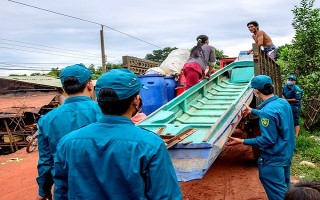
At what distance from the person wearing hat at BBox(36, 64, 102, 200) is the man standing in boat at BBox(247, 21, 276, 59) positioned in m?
6.64

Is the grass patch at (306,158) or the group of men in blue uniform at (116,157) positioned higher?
the group of men in blue uniform at (116,157)

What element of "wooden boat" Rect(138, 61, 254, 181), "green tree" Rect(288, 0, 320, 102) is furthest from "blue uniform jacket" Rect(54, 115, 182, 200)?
"green tree" Rect(288, 0, 320, 102)

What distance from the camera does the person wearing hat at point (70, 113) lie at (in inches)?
114

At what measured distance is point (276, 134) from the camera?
4035 millimetres

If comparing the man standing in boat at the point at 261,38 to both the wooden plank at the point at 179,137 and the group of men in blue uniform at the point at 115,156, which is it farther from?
the group of men in blue uniform at the point at 115,156

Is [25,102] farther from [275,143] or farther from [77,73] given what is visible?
[77,73]

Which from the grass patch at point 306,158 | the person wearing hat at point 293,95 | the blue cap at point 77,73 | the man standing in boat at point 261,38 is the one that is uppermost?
the man standing in boat at point 261,38

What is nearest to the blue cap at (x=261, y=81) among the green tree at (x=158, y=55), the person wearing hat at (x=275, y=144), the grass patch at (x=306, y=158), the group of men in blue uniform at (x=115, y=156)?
the person wearing hat at (x=275, y=144)

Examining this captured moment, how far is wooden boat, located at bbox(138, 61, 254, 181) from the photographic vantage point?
4160 mm

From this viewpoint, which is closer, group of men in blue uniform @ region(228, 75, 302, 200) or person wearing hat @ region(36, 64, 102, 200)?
person wearing hat @ region(36, 64, 102, 200)

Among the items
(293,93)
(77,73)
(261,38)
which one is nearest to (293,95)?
(293,93)

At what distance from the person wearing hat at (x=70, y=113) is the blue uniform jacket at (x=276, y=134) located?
76.2 inches

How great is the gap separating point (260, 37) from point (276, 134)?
5.27 meters

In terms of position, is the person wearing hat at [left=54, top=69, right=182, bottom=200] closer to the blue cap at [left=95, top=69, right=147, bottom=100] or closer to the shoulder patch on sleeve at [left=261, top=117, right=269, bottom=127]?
the blue cap at [left=95, top=69, right=147, bottom=100]
